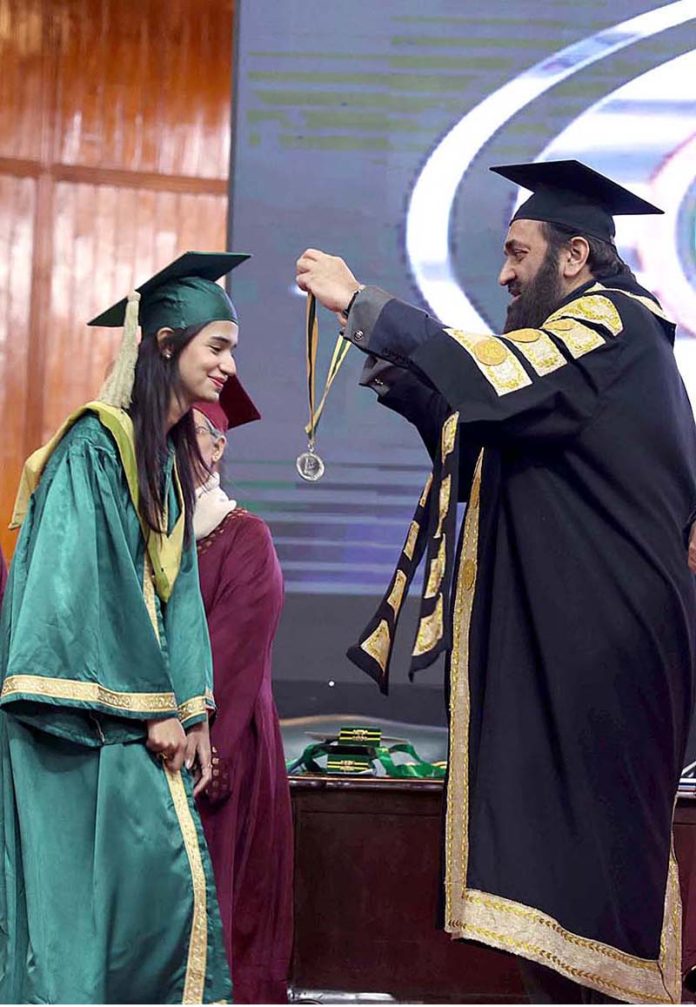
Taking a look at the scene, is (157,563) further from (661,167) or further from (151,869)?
(661,167)

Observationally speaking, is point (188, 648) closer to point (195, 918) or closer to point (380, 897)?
point (195, 918)

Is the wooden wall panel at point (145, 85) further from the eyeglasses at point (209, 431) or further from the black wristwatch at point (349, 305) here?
the black wristwatch at point (349, 305)

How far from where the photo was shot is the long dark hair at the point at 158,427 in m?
3.02

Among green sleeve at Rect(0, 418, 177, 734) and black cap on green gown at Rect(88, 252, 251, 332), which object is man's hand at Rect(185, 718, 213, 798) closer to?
green sleeve at Rect(0, 418, 177, 734)

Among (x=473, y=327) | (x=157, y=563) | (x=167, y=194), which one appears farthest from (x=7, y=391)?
(x=157, y=563)

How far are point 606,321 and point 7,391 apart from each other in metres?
4.30

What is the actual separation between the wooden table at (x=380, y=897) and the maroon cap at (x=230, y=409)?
45.6 inches

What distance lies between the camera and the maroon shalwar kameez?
4074 millimetres

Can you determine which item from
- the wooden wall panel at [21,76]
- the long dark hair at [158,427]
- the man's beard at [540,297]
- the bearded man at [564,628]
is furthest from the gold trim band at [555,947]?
the wooden wall panel at [21,76]

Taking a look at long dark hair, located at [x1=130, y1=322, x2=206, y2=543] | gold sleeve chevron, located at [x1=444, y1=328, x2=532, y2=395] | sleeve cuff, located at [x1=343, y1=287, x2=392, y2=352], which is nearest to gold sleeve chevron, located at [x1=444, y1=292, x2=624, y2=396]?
gold sleeve chevron, located at [x1=444, y1=328, x2=532, y2=395]

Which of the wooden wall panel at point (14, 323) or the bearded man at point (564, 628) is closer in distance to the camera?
the bearded man at point (564, 628)

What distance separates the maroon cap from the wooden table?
45.6 inches

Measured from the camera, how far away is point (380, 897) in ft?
14.8

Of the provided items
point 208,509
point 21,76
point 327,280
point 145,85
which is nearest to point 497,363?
point 327,280
